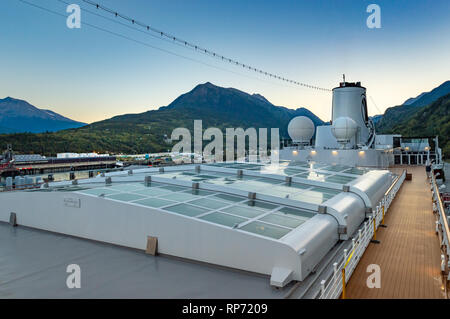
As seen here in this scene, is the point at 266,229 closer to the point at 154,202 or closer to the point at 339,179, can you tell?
the point at 154,202

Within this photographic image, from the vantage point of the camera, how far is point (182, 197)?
912cm

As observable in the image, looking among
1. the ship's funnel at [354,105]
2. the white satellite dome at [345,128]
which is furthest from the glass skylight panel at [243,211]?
the ship's funnel at [354,105]

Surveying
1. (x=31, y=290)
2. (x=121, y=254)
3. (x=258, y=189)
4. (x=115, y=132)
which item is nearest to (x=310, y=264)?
(x=258, y=189)

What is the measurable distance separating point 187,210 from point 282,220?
8.09ft

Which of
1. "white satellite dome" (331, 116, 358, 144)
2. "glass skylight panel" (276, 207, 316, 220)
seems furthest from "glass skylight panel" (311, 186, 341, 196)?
"white satellite dome" (331, 116, 358, 144)

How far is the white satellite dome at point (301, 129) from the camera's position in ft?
103

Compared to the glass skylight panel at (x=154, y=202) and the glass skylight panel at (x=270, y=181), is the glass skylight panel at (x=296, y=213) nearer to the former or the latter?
the glass skylight panel at (x=270, y=181)

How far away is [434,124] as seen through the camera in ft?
387

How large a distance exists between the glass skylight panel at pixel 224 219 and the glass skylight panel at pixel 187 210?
1.03 feet

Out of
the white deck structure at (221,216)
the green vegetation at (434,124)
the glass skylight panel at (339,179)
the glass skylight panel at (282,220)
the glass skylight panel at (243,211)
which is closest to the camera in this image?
the white deck structure at (221,216)

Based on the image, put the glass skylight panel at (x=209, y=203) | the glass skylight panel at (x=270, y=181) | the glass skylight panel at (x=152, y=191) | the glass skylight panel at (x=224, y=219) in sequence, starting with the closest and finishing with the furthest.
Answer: the glass skylight panel at (x=224, y=219) < the glass skylight panel at (x=209, y=203) < the glass skylight panel at (x=152, y=191) < the glass skylight panel at (x=270, y=181)

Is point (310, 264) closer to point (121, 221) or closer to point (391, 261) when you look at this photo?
point (391, 261)

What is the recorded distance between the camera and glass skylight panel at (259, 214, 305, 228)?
24.4 feet
